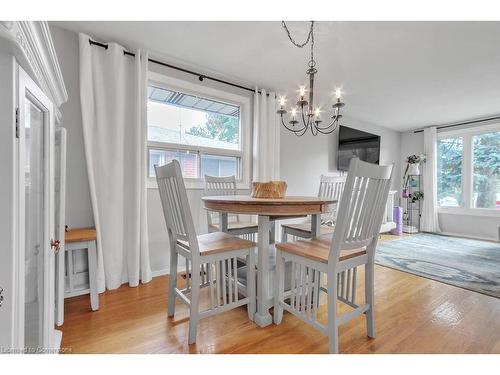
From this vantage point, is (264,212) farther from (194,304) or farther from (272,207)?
(194,304)

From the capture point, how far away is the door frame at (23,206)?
0.68 metres

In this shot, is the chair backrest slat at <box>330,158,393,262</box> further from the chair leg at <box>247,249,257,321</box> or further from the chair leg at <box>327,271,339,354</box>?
the chair leg at <box>247,249,257,321</box>

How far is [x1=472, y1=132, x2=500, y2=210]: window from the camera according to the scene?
4.38 m

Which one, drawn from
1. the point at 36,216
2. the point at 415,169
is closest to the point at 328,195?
the point at 36,216

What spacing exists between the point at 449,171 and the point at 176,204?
5779mm

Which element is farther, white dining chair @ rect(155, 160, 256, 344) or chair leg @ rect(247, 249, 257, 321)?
chair leg @ rect(247, 249, 257, 321)

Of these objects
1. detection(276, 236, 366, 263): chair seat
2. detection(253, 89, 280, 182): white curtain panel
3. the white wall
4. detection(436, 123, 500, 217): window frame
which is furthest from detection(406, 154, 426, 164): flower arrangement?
detection(276, 236, 366, 263): chair seat

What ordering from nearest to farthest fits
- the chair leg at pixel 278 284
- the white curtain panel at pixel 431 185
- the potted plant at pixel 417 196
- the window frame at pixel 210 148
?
the chair leg at pixel 278 284 → the window frame at pixel 210 148 → the white curtain panel at pixel 431 185 → the potted plant at pixel 417 196

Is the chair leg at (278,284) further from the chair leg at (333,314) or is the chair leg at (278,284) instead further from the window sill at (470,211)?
the window sill at (470,211)

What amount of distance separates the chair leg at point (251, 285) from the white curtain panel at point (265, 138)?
1.64m

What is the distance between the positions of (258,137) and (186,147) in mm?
936

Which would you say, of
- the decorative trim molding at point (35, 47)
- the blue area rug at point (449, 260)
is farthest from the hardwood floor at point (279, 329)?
the decorative trim molding at point (35, 47)

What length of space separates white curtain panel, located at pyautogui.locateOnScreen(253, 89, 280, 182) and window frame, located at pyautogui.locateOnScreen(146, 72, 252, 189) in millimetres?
106

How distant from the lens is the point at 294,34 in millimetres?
2057
